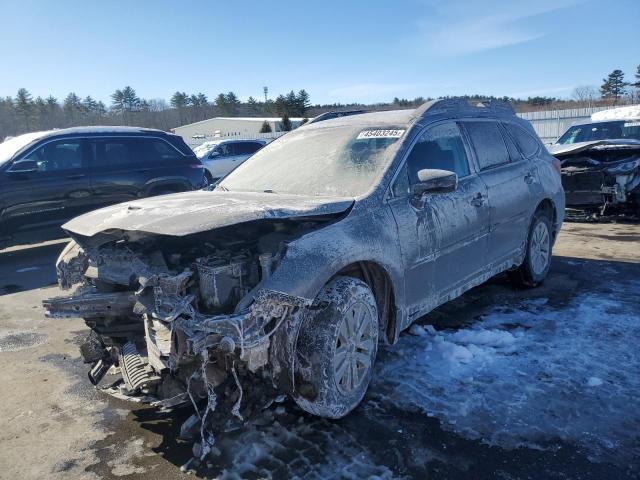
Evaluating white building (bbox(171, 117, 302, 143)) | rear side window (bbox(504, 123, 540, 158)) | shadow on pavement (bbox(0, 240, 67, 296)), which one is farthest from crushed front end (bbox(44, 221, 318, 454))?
white building (bbox(171, 117, 302, 143))

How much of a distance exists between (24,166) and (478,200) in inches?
272

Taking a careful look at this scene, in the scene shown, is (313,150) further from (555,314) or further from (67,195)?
(67,195)

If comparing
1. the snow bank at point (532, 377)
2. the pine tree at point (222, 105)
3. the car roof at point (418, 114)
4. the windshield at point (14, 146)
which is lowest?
the snow bank at point (532, 377)

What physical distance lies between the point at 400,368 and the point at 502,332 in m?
1.09

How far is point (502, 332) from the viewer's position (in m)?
4.42

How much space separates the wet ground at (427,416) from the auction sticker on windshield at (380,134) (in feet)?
5.50

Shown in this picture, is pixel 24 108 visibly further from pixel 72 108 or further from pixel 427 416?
pixel 427 416

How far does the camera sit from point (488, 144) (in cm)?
494

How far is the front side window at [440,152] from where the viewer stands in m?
3.94

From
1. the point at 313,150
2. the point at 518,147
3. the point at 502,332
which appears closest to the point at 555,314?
the point at 502,332

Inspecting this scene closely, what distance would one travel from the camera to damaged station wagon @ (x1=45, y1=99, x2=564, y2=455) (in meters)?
2.82

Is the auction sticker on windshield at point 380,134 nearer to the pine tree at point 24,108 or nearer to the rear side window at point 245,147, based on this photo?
the rear side window at point 245,147

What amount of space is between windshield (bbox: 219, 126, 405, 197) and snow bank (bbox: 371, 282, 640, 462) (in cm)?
140

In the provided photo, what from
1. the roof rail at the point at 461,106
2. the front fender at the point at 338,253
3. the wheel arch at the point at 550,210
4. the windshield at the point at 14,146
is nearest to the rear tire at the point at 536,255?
the wheel arch at the point at 550,210
